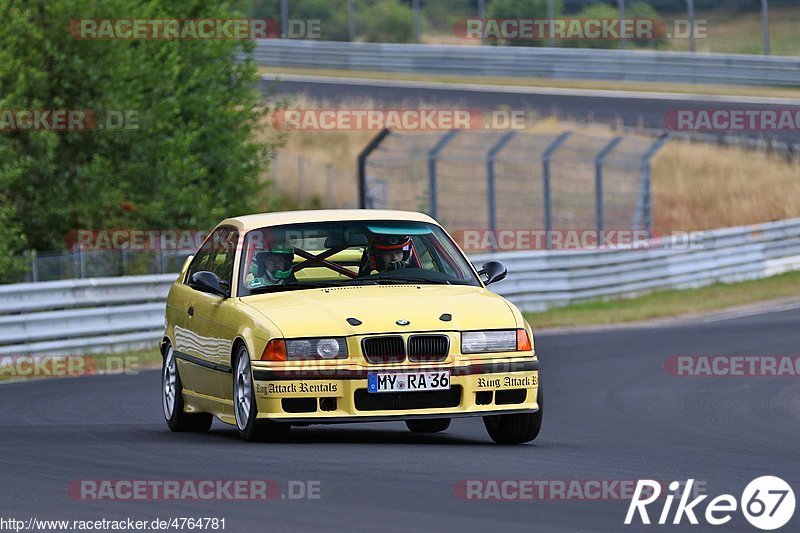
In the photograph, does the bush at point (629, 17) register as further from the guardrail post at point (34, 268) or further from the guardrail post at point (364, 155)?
the guardrail post at point (34, 268)

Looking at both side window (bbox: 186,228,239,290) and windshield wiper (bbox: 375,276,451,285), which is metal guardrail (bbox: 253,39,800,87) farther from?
windshield wiper (bbox: 375,276,451,285)

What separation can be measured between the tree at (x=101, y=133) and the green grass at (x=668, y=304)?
23.1 ft

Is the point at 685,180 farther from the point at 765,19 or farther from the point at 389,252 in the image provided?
the point at 389,252

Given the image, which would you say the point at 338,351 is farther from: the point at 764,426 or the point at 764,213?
the point at 764,213

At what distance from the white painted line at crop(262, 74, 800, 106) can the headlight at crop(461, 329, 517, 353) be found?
30.5 m

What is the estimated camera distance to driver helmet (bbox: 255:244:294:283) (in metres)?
10.3

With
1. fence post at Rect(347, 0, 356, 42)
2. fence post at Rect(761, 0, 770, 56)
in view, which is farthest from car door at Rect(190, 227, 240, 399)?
fence post at Rect(347, 0, 356, 42)

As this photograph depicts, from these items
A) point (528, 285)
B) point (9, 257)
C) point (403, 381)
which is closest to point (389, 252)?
point (403, 381)

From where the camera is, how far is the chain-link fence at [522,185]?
27.1m

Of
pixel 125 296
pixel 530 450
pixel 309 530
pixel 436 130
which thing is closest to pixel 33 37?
pixel 125 296

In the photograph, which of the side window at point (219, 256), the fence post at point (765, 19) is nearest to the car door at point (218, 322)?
the side window at point (219, 256)

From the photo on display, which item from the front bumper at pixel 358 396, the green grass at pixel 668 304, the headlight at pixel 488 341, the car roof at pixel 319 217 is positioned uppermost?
the car roof at pixel 319 217

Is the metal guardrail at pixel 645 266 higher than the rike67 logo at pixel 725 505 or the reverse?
the reverse

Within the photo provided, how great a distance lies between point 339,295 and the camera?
32.3 ft
